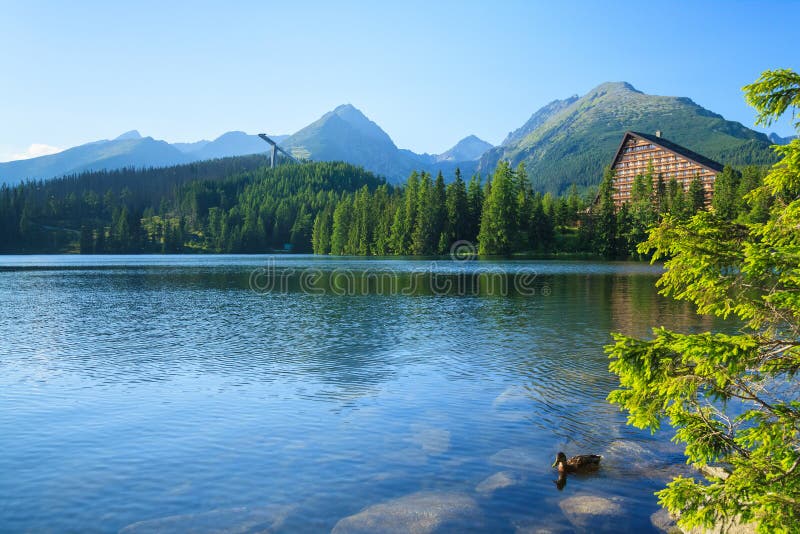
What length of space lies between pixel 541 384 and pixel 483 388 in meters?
2.71

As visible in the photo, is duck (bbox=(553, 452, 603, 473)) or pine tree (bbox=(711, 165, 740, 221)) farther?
pine tree (bbox=(711, 165, 740, 221))

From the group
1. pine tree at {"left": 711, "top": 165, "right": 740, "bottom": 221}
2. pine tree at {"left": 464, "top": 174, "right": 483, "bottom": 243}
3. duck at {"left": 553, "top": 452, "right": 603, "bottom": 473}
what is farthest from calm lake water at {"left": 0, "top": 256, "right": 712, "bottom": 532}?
pine tree at {"left": 464, "top": 174, "right": 483, "bottom": 243}

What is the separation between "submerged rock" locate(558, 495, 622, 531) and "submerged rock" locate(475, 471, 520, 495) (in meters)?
1.56

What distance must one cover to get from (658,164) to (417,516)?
189 metres

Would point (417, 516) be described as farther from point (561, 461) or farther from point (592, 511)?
point (561, 461)

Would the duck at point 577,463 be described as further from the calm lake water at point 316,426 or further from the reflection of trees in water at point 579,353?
the reflection of trees in water at point 579,353

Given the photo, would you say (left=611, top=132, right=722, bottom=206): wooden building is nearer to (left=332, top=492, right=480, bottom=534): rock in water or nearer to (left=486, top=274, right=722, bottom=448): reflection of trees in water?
(left=486, top=274, right=722, bottom=448): reflection of trees in water

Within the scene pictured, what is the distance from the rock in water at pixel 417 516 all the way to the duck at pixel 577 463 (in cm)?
316

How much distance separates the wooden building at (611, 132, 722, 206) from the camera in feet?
540

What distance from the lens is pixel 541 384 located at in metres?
25.2

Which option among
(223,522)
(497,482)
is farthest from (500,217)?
(223,522)

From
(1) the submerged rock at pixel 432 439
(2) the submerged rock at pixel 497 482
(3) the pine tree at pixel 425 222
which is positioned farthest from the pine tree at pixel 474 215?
(2) the submerged rock at pixel 497 482

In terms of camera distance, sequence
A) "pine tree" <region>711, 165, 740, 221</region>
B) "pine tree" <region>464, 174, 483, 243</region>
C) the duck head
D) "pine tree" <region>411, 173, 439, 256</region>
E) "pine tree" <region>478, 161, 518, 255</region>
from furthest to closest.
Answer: "pine tree" <region>464, 174, 483, 243</region> < "pine tree" <region>411, 173, 439, 256</region> < "pine tree" <region>478, 161, 518, 255</region> < "pine tree" <region>711, 165, 740, 221</region> < the duck head

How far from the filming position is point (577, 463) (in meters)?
15.8
